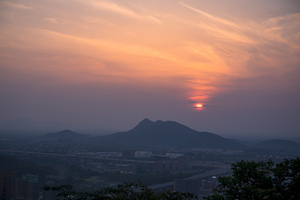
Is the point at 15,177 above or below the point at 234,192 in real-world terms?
below

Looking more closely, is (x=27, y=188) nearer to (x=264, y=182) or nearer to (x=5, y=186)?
(x=5, y=186)

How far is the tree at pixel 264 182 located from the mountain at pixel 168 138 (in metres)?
56.2

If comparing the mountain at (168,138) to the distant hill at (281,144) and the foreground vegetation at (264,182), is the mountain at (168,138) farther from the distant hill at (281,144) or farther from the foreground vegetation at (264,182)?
the foreground vegetation at (264,182)

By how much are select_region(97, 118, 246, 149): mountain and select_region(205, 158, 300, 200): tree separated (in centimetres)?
5621

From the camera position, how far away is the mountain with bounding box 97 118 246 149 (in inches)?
2662

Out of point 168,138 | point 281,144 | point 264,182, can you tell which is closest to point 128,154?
point 168,138

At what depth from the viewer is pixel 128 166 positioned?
37625mm

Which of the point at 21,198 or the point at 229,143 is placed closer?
the point at 21,198

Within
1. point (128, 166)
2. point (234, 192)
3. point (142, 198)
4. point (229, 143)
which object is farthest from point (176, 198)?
point (229, 143)

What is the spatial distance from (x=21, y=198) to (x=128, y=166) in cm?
2085

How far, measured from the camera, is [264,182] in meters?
6.76

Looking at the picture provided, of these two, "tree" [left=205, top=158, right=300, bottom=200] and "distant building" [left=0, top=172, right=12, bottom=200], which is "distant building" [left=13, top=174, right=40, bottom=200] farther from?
"tree" [left=205, top=158, right=300, bottom=200]

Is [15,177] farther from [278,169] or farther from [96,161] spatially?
[96,161]

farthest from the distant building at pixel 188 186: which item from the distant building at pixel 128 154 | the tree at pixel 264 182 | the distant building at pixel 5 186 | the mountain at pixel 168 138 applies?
the mountain at pixel 168 138
